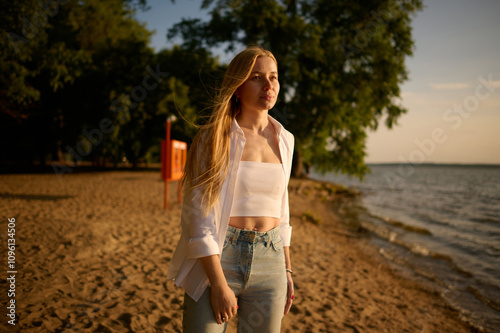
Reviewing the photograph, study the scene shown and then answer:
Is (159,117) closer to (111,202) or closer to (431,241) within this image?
(111,202)

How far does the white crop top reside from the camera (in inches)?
58.2

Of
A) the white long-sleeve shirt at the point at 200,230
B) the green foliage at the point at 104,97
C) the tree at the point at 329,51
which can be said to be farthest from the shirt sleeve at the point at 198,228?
the green foliage at the point at 104,97

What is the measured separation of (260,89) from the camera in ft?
5.11

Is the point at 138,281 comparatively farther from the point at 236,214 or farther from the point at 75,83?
the point at 75,83

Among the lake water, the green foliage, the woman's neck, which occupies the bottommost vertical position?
the lake water

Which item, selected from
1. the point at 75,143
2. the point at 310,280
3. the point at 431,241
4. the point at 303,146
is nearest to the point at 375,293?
the point at 310,280

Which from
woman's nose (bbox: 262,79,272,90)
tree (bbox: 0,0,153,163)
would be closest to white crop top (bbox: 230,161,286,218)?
woman's nose (bbox: 262,79,272,90)

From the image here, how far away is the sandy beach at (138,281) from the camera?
359 cm

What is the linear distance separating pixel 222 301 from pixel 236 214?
1.28ft

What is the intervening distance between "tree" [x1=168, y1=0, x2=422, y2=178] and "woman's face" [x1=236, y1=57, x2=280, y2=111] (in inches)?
577

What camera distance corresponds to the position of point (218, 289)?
1325mm

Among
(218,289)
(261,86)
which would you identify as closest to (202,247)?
(218,289)

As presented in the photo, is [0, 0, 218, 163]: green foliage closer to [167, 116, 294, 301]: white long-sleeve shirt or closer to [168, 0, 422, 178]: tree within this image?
[168, 0, 422, 178]: tree

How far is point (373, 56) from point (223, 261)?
17.8 metres
